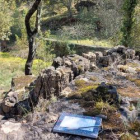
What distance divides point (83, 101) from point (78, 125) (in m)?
0.70

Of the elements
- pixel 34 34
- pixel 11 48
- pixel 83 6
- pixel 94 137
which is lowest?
Result: pixel 11 48

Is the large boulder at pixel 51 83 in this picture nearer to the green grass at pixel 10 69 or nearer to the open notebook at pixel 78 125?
the open notebook at pixel 78 125

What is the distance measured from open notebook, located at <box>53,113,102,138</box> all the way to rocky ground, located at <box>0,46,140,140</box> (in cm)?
6

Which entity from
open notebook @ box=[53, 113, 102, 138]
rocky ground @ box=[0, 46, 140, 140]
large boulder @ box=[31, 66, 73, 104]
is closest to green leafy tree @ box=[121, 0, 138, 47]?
rocky ground @ box=[0, 46, 140, 140]

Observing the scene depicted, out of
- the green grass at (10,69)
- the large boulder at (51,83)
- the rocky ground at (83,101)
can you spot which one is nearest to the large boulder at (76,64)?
the rocky ground at (83,101)

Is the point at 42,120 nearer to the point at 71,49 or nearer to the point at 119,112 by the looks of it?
the point at 119,112

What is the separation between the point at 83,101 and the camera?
339 cm

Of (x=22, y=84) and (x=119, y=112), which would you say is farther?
(x=22, y=84)

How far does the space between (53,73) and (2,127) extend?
2.03m

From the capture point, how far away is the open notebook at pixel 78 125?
2600 mm

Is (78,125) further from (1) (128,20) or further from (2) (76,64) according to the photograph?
(1) (128,20)

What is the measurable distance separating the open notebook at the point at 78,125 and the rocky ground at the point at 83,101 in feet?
0.21

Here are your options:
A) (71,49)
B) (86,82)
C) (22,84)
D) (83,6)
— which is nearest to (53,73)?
(86,82)

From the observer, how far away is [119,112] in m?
3.06
